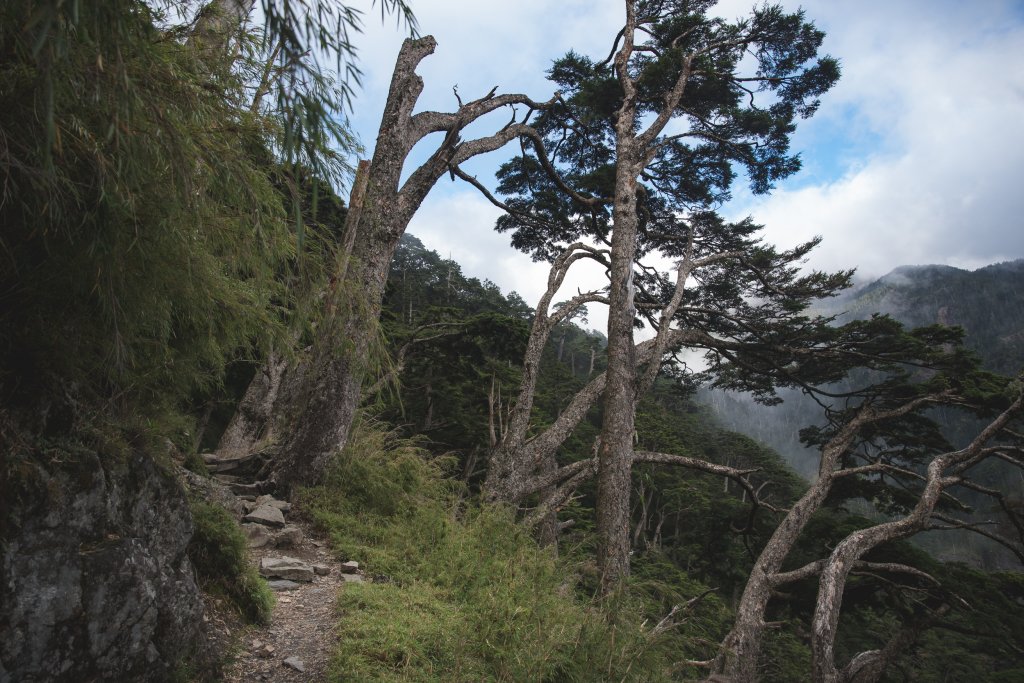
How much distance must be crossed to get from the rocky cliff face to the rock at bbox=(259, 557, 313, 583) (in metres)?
1.55

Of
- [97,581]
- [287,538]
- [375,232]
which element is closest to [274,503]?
[287,538]

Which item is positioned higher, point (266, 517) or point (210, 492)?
point (210, 492)

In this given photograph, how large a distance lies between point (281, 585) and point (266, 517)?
1250 millimetres

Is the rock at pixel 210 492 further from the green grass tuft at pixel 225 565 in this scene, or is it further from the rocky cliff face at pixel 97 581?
the rocky cliff face at pixel 97 581

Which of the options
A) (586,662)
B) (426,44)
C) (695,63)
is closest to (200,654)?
(586,662)

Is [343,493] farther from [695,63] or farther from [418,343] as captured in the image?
[695,63]

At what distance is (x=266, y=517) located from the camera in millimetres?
5090

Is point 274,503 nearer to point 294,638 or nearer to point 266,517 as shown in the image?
point 266,517

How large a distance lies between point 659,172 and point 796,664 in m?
20.6

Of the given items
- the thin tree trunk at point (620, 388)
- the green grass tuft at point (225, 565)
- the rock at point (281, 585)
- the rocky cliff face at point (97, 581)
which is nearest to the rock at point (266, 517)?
the rock at point (281, 585)

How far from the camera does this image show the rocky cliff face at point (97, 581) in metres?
1.83

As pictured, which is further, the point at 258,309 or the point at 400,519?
the point at 400,519

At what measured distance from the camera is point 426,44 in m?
7.20

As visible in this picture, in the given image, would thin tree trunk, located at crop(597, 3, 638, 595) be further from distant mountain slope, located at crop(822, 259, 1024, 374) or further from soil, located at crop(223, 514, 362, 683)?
distant mountain slope, located at crop(822, 259, 1024, 374)
